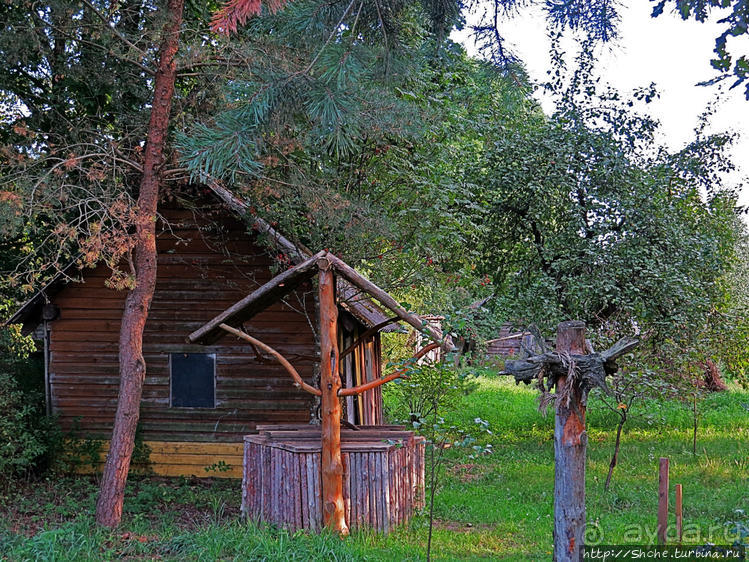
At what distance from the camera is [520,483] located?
44.5 feet

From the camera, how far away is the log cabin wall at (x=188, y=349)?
1380cm

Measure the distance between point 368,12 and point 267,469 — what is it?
5800 millimetres

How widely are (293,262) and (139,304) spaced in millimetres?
2939

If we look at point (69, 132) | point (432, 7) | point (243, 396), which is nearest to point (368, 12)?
point (432, 7)

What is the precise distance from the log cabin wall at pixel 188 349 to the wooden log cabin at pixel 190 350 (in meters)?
0.02

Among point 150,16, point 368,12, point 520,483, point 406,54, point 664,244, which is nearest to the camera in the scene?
point 368,12

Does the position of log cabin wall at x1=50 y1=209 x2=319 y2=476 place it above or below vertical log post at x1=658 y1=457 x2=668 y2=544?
above

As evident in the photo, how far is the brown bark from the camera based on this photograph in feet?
33.4

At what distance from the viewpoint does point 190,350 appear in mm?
14125

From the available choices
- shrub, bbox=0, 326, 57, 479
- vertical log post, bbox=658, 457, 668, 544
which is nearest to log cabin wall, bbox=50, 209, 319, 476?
shrub, bbox=0, 326, 57, 479

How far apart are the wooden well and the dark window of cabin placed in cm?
427

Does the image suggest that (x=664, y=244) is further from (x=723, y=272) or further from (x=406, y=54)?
(x=406, y=54)

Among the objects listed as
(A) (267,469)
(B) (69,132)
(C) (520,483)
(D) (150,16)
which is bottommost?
(C) (520,483)

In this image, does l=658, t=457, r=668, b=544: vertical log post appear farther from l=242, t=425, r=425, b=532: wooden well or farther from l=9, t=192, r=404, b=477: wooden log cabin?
l=9, t=192, r=404, b=477: wooden log cabin
